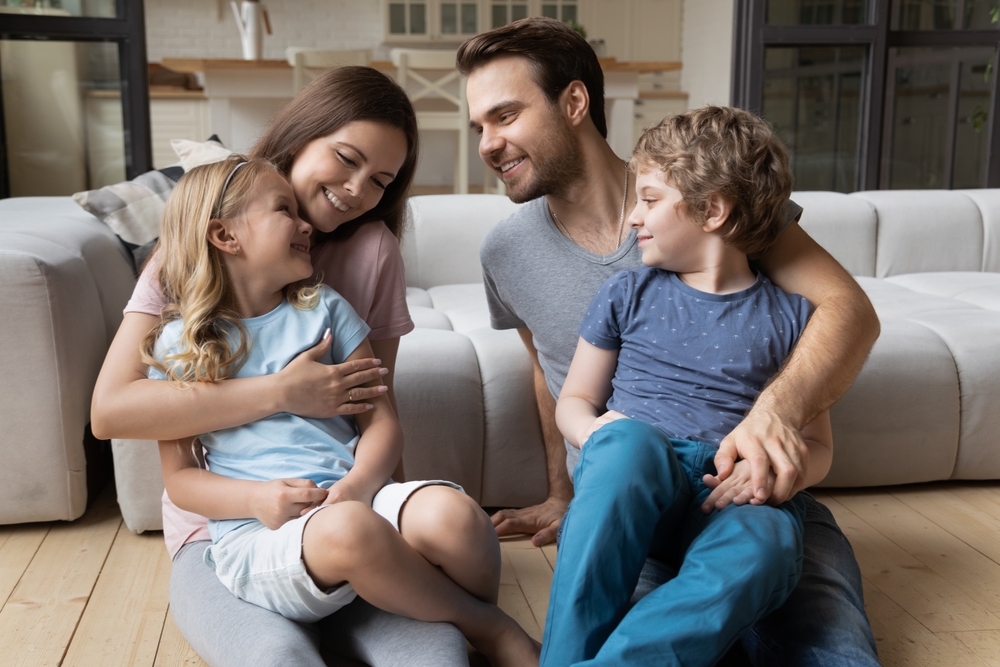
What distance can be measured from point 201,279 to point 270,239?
0.10m

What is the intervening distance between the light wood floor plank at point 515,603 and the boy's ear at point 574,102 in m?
0.74

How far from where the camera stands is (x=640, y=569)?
40.2 inches

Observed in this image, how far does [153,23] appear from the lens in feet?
22.9

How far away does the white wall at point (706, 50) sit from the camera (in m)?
6.73

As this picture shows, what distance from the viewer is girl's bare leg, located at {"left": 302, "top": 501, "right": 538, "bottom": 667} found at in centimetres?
103

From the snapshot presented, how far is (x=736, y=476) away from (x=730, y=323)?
24 centimetres

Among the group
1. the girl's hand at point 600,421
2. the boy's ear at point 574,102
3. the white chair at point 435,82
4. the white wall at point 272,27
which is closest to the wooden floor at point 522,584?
the girl's hand at point 600,421

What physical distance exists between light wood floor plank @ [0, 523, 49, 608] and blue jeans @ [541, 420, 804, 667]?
0.96m

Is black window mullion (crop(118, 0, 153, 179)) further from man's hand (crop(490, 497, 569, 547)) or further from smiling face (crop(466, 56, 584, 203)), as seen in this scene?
man's hand (crop(490, 497, 569, 547))

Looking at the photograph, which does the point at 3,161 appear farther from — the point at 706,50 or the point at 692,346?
the point at 706,50

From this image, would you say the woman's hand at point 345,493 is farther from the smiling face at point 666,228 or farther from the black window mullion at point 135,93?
the black window mullion at point 135,93

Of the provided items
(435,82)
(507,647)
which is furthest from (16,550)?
(435,82)

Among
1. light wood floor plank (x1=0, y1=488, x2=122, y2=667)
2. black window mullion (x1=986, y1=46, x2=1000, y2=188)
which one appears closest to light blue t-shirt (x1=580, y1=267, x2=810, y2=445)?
light wood floor plank (x1=0, y1=488, x2=122, y2=667)

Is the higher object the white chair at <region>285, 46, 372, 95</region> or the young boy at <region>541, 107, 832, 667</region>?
the white chair at <region>285, 46, 372, 95</region>
